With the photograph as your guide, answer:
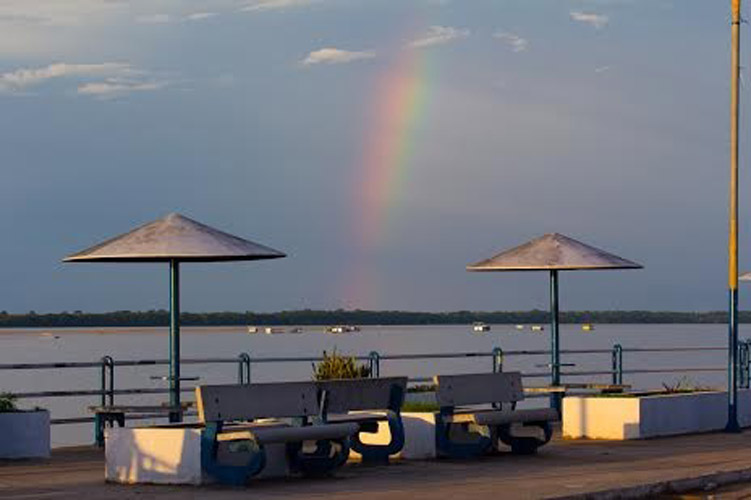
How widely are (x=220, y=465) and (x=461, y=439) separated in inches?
151

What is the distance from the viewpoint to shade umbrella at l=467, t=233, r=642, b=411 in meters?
23.2

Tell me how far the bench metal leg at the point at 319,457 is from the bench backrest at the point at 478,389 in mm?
1944

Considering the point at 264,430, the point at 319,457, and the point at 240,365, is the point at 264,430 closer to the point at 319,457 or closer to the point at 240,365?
the point at 319,457

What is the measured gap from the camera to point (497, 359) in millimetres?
24875

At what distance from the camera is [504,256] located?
23.9 meters

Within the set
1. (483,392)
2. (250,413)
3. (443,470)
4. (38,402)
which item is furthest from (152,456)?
(38,402)

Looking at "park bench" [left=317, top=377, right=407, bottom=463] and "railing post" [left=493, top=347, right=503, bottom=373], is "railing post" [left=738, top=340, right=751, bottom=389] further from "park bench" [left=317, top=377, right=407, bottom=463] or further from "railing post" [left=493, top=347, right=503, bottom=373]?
"park bench" [left=317, top=377, right=407, bottom=463]

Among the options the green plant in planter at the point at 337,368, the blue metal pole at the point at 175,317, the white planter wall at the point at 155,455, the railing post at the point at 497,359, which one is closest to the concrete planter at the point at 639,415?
the green plant in planter at the point at 337,368

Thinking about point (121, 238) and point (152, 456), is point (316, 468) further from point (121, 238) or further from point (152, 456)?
point (121, 238)

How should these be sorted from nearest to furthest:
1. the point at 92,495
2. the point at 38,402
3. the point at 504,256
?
1. the point at 92,495
2. the point at 504,256
3. the point at 38,402

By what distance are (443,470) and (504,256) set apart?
25.9 feet

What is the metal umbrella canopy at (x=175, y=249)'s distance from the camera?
1883 cm

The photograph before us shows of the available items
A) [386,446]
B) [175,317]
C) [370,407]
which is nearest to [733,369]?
[386,446]

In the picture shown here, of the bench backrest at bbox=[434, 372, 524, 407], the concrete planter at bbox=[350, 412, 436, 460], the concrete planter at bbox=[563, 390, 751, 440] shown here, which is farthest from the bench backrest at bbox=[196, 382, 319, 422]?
the concrete planter at bbox=[563, 390, 751, 440]
